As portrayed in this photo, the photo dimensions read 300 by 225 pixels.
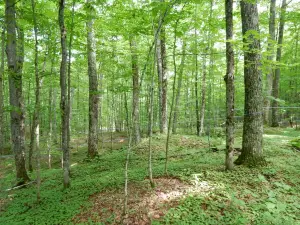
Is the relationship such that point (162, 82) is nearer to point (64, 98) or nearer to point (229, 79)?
point (229, 79)

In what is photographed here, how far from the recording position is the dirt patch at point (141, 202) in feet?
11.0

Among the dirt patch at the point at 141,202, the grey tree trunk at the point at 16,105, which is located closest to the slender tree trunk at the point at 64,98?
the dirt patch at the point at 141,202

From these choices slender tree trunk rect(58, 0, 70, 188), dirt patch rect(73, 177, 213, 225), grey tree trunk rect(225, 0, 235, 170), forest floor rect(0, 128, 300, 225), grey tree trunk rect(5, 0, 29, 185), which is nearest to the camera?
forest floor rect(0, 128, 300, 225)

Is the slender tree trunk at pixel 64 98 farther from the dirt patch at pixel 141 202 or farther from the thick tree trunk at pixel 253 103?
the thick tree trunk at pixel 253 103

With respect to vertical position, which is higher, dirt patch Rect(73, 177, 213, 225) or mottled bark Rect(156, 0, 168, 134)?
mottled bark Rect(156, 0, 168, 134)

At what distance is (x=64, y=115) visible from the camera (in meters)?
4.89

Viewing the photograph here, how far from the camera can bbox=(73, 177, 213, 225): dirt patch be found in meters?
3.34

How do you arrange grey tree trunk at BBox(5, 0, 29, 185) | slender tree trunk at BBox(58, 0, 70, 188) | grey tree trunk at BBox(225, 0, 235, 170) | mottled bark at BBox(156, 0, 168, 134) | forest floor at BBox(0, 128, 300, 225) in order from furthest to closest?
1. mottled bark at BBox(156, 0, 168, 134)
2. grey tree trunk at BBox(5, 0, 29, 185)
3. slender tree trunk at BBox(58, 0, 70, 188)
4. grey tree trunk at BBox(225, 0, 235, 170)
5. forest floor at BBox(0, 128, 300, 225)

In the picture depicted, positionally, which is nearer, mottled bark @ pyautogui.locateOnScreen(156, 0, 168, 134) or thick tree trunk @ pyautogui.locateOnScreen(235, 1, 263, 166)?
thick tree trunk @ pyautogui.locateOnScreen(235, 1, 263, 166)

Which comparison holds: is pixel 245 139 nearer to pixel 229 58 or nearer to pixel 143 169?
pixel 229 58

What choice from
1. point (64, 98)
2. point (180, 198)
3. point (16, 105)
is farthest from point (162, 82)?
point (180, 198)

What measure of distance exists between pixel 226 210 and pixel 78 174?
4992mm

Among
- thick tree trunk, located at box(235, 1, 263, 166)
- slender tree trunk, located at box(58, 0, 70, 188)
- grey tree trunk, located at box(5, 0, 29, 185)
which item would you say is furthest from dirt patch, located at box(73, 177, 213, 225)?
grey tree trunk, located at box(5, 0, 29, 185)

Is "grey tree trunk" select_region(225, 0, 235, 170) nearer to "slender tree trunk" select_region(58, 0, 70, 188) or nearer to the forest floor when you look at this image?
the forest floor
